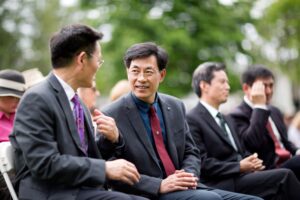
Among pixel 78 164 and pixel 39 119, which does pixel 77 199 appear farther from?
pixel 39 119

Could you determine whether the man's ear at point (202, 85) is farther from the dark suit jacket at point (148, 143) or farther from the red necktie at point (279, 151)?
the dark suit jacket at point (148, 143)

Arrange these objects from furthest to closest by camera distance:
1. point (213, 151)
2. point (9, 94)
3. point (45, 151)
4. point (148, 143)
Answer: point (213, 151) → point (9, 94) → point (148, 143) → point (45, 151)

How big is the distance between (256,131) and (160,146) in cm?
147

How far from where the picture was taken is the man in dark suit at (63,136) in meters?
3.11

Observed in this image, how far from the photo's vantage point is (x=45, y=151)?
311 cm

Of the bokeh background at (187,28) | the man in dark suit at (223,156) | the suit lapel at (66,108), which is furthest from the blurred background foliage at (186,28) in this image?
the suit lapel at (66,108)

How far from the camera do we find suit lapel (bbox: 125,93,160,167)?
13.3 feet

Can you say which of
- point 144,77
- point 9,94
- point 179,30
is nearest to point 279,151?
point 144,77

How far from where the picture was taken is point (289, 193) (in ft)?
15.9

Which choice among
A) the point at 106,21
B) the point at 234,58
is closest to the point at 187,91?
the point at 234,58

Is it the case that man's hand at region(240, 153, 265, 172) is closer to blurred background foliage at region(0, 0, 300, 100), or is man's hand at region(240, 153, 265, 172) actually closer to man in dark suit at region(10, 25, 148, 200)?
man in dark suit at region(10, 25, 148, 200)

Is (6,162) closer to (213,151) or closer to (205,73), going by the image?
(213,151)

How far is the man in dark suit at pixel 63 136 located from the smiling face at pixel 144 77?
737 mm

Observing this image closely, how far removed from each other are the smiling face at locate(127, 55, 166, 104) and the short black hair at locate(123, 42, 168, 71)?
0.10 feet
